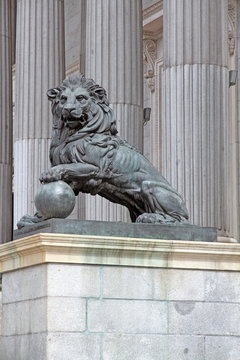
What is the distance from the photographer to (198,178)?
29.9 metres

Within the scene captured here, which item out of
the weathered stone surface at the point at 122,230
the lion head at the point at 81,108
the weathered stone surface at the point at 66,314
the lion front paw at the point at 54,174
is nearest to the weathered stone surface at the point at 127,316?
the weathered stone surface at the point at 66,314

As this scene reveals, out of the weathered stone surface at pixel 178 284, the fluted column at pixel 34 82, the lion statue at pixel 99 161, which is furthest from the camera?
the fluted column at pixel 34 82

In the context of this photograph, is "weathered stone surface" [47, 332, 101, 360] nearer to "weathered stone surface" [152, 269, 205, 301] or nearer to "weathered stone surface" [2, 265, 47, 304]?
"weathered stone surface" [2, 265, 47, 304]

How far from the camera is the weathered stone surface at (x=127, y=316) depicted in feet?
50.8

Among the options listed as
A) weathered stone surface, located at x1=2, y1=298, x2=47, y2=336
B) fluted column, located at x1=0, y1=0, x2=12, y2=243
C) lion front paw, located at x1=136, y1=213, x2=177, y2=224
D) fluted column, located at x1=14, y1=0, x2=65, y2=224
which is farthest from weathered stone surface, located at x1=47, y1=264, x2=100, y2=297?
fluted column, located at x1=0, y1=0, x2=12, y2=243

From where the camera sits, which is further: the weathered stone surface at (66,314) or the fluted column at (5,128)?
the fluted column at (5,128)

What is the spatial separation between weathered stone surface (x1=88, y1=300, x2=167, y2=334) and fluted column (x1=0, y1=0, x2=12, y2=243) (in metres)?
28.6

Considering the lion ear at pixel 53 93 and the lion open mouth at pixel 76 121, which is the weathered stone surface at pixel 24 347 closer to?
the lion open mouth at pixel 76 121

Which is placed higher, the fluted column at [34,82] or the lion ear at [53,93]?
the fluted column at [34,82]

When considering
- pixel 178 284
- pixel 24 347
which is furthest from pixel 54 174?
pixel 24 347

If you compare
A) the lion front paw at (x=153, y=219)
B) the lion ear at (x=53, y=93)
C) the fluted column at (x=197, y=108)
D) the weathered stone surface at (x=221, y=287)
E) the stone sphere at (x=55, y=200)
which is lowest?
the weathered stone surface at (x=221, y=287)

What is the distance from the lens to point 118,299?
15688mm

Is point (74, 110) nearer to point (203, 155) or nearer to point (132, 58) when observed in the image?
point (203, 155)

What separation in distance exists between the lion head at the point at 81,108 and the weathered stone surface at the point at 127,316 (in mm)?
2832
